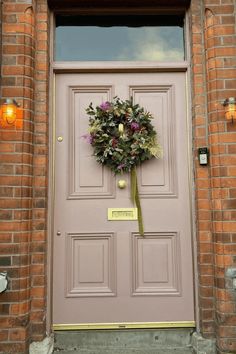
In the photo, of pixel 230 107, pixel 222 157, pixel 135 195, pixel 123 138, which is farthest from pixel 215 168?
pixel 123 138

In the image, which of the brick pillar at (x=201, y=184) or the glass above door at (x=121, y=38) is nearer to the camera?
the brick pillar at (x=201, y=184)

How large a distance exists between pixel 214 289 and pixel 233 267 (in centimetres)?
27

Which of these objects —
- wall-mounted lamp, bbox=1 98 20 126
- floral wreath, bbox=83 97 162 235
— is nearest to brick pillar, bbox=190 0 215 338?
floral wreath, bbox=83 97 162 235

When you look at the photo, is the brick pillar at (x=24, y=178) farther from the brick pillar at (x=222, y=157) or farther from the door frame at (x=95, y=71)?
the brick pillar at (x=222, y=157)

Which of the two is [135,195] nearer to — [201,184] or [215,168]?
[201,184]

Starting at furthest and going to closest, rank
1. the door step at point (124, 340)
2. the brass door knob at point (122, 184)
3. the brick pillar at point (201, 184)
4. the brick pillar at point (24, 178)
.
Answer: the brass door knob at point (122, 184), the door step at point (124, 340), the brick pillar at point (201, 184), the brick pillar at point (24, 178)

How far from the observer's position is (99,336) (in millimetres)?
2914

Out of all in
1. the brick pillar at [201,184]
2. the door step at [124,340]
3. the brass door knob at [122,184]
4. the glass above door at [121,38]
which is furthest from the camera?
the glass above door at [121,38]

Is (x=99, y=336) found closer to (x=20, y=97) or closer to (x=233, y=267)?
(x=233, y=267)

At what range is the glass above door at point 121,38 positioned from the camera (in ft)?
10.6

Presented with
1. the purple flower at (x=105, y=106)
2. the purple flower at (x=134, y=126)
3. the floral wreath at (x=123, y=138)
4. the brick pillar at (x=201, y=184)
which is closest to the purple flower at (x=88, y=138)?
the floral wreath at (x=123, y=138)

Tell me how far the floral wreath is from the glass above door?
62cm

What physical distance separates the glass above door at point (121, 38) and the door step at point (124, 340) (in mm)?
2612

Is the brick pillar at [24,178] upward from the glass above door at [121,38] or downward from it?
downward
